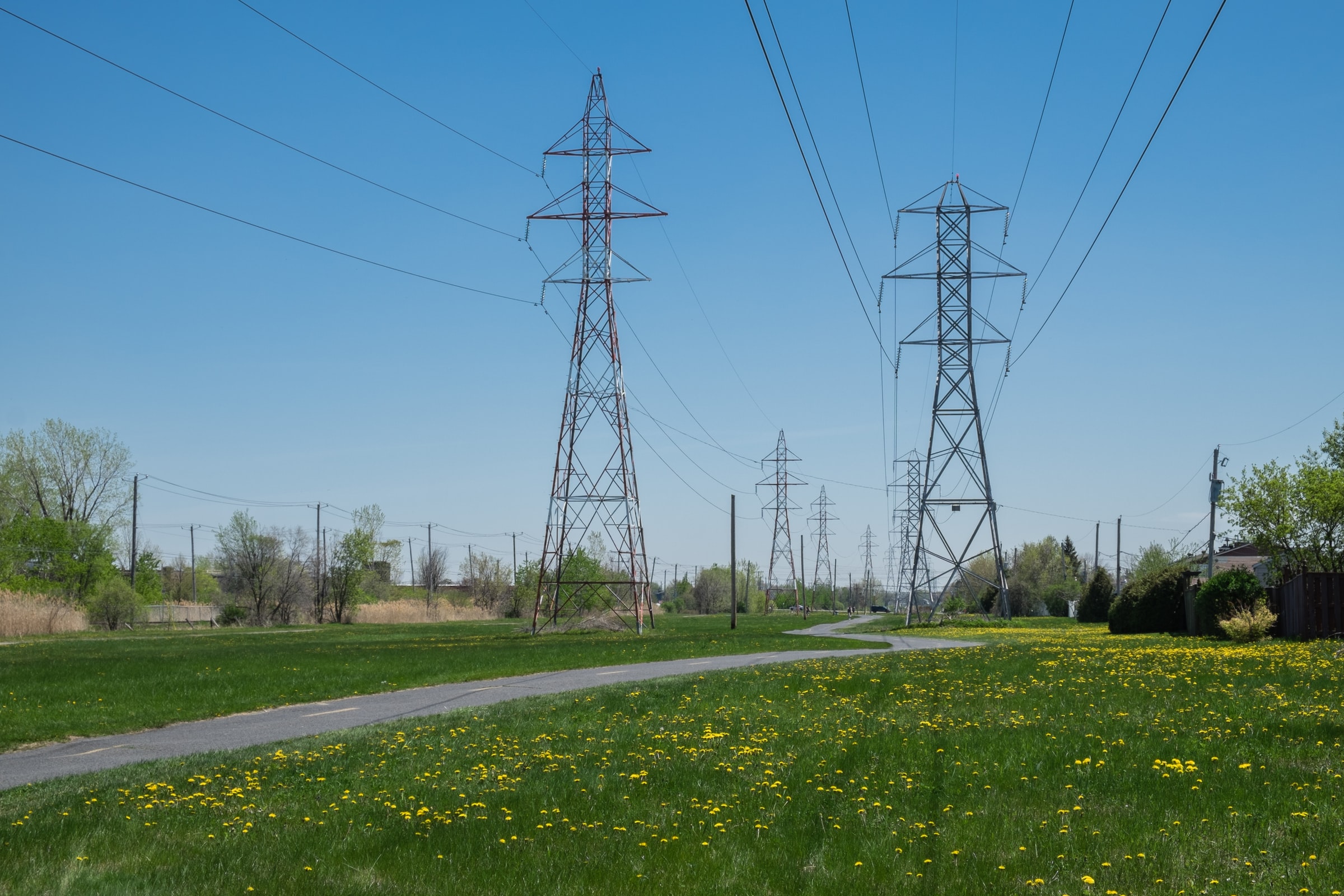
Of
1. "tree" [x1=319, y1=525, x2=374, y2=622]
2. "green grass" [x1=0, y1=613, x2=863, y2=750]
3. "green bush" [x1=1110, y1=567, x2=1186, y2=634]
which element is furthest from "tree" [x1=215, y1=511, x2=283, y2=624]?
"green bush" [x1=1110, y1=567, x2=1186, y2=634]

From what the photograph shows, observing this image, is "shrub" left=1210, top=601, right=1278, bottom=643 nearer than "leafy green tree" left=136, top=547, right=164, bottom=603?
Yes

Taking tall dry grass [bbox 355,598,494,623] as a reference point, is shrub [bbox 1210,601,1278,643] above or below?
above

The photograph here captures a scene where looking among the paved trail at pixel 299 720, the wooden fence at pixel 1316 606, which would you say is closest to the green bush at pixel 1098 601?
the wooden fence at pixel 1316 606

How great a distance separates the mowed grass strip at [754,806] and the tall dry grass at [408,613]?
7952 cm

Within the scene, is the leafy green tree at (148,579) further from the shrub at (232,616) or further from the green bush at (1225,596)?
the green bush at (1225,596)

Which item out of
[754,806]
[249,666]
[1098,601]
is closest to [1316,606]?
[754,806]

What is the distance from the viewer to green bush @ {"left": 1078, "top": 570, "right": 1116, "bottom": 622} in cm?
6050

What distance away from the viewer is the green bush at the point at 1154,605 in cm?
3762

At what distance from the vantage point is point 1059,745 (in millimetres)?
9922

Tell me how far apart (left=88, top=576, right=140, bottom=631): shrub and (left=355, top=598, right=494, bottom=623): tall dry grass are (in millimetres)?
26356

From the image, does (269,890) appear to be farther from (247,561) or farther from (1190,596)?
(247,561)

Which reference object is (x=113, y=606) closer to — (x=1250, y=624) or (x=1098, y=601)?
(x=1098, y=601)

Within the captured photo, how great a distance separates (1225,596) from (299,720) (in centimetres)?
2557

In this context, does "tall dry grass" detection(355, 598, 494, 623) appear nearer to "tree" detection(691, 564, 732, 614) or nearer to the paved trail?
"tree" detection(691, 564, 732, 614)
